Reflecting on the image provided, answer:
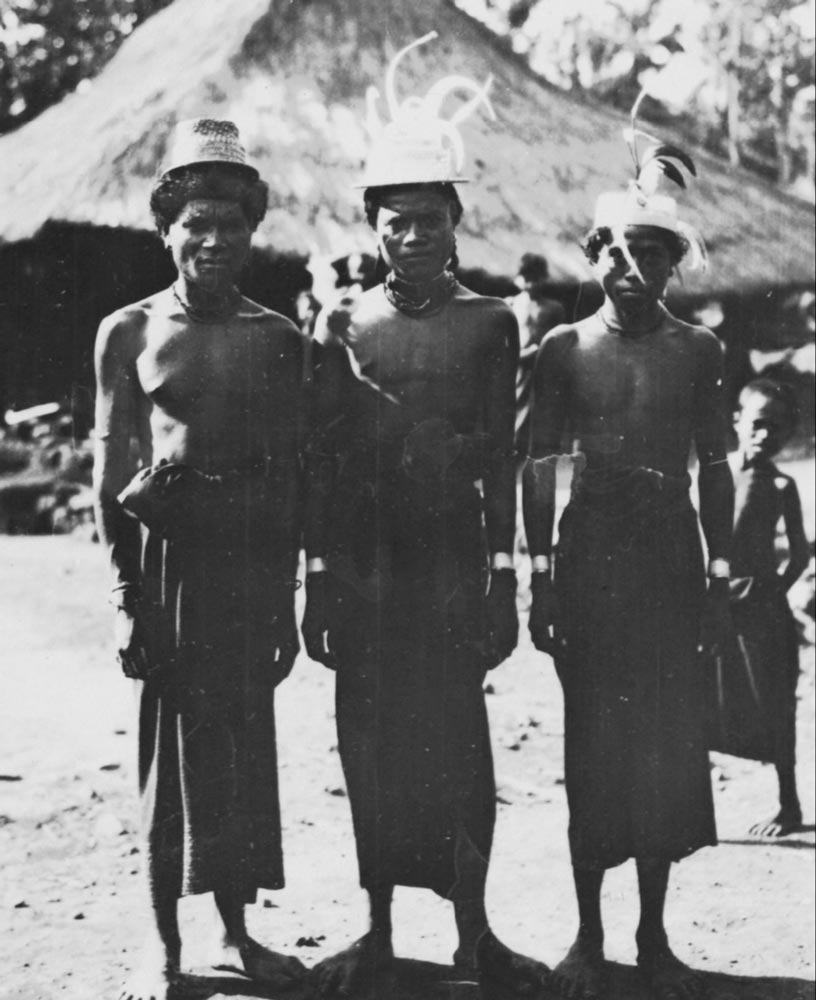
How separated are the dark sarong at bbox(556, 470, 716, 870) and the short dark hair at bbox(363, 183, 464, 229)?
2.68 ft

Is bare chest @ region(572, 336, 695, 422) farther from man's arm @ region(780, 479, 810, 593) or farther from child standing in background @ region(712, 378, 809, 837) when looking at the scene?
man's arm @ region(780, 479, 810, 593)

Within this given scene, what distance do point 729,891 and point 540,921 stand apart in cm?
70

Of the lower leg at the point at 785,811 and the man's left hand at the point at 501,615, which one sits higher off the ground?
the man's left hand at the point at 501,615

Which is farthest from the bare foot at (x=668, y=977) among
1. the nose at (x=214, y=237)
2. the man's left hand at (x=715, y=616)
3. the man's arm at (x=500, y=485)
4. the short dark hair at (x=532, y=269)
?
the short dark hair at (x=532, y=269)

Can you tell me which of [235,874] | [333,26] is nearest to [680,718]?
[235,874]

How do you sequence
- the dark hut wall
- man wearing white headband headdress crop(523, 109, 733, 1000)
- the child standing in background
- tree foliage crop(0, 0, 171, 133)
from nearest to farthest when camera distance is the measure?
man wearing white headband headdress crop(523, 109, 733, 1000)
tree foliage crop(0, 0, 171, 133)
the child standing in background
the dark hut wall

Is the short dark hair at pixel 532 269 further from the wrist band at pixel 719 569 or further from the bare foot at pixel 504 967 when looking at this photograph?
the bare foot at pixel 504 967

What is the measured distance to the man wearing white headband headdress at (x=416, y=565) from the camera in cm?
332

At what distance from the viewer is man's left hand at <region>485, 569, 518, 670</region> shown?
3324 millimetres

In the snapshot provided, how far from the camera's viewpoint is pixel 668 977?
346cm

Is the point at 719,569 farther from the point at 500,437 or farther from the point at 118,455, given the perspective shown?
the point at 118,455

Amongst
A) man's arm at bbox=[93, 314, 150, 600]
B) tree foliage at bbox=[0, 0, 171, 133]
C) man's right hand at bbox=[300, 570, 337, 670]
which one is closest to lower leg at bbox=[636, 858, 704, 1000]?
man's right hand at bbox=[300, 570, 337, 670]

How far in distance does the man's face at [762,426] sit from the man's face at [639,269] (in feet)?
3.74

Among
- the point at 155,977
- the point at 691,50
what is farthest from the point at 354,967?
the point at 691,50
